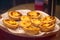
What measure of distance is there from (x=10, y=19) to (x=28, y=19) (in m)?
0.08

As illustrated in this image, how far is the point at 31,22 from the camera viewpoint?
0.83 metres

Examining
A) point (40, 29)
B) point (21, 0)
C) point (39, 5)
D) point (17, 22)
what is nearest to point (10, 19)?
point (17, 22)

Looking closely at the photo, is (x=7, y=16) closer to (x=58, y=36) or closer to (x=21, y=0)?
(x=58, y=36)

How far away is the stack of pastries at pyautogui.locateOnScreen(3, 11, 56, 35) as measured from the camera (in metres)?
0.77

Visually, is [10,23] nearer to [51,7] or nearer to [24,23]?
[24,23]

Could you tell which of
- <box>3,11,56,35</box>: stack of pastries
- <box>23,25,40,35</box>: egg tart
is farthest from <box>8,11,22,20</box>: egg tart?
<box>23,25,40,35</box>: egg tart

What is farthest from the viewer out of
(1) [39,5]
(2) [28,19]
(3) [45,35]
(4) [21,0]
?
(4) [21,0]

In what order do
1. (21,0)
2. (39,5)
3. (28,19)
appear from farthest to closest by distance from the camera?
(21,0)
(39,5)
(28,19)

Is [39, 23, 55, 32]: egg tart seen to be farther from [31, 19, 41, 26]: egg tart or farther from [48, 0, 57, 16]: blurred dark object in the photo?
[48, 0, 57, 16]: blurred dark object

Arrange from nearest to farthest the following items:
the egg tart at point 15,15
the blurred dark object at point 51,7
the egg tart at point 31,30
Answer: the egg tart at point 31,30, the egg tart at point 15,15, the blurred dark object at point 51,7

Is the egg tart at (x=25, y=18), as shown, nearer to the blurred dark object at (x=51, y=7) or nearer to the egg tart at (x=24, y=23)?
the egg tart at (x=24, y=23)

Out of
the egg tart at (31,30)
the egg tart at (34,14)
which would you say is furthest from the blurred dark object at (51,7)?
the egg tart at (31,30)

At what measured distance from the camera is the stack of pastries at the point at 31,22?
0.77 meters

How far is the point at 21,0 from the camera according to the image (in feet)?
4.35
